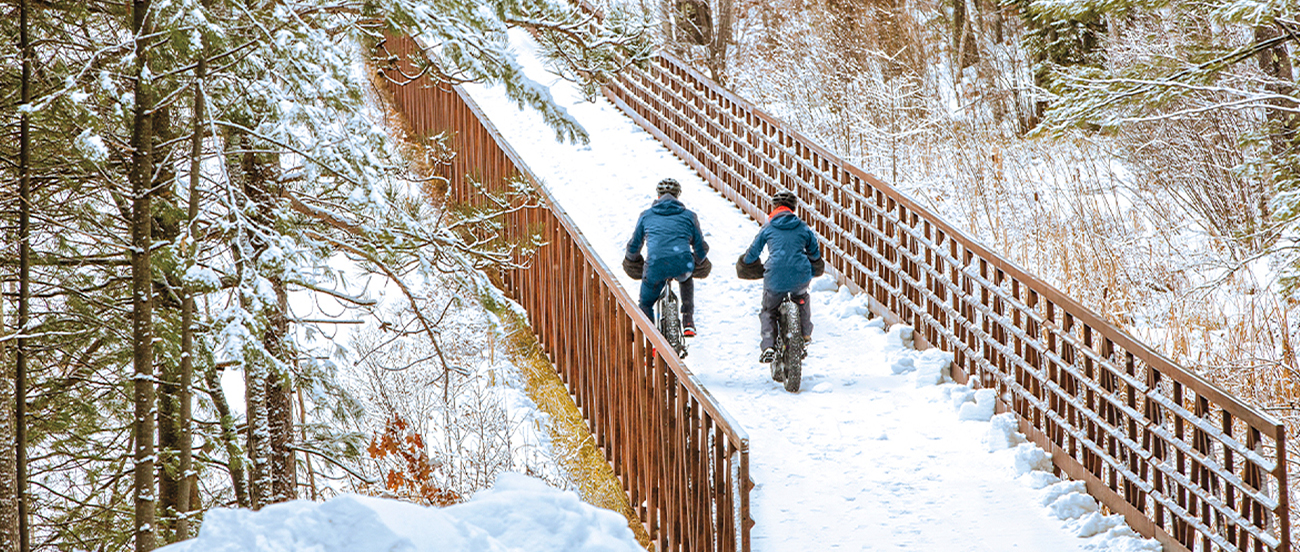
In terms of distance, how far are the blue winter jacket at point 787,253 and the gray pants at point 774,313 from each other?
0.07m

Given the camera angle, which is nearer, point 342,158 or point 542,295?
point 342,158

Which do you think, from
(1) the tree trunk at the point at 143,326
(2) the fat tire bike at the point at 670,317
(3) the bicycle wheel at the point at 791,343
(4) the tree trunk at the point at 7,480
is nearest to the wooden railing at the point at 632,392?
(2) the fat tire bike at the point at 670,317

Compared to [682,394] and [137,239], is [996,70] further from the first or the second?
[137,239]

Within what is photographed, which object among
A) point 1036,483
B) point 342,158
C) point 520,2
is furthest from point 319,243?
point 1036,483

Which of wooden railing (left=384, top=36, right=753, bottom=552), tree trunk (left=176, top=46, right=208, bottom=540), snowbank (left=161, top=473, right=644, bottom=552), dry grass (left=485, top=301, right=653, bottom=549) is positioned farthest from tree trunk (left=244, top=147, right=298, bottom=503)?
snowbank (left=161, top=473, right=644, bottom=552)

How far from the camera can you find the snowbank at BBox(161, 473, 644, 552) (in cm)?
266

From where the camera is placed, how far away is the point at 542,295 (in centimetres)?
946

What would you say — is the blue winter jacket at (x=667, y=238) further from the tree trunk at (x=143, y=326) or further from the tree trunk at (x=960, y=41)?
the tree trunk at (x=960, y=41)

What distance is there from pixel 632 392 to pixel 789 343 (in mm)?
1381

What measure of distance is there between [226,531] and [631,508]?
4.60 m

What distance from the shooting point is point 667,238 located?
8188 mm

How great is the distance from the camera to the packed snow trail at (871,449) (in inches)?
238

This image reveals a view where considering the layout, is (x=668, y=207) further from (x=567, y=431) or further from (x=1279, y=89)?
(x=1279, y=89)

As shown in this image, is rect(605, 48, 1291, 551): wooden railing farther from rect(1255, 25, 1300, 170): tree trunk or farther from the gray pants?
rect(1255, 25, 1300, 170): tree trunk
